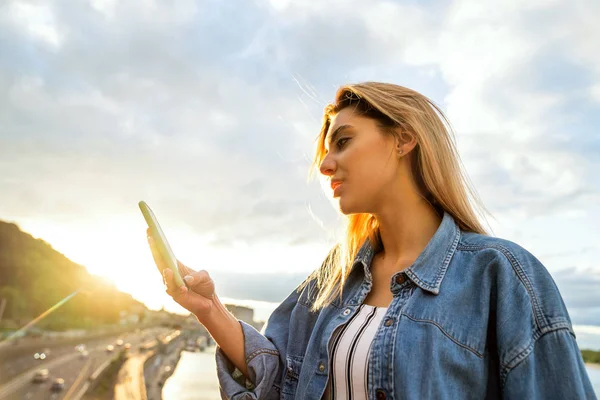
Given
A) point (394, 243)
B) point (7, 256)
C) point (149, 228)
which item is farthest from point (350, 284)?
point (7, 256)

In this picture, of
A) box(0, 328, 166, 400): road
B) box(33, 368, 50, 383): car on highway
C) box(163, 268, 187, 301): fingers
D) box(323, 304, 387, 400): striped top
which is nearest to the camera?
box(323, 304, 387, 400): striped top

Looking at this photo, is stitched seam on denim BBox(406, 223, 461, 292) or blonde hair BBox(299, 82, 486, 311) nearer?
stitched seam on denim BBox(406, 223, 461, 292)

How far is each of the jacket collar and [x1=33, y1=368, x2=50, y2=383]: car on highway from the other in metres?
66.8

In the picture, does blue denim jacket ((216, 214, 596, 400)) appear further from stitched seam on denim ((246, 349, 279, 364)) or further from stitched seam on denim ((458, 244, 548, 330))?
stitched seam on denim ((246, 349, 279, 364))

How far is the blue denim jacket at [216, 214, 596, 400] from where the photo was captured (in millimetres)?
1709

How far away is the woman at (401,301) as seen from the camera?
5.84ft

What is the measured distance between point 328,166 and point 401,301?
24.6 inches

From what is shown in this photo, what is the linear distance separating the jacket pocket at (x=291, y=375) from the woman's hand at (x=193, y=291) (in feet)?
1.39

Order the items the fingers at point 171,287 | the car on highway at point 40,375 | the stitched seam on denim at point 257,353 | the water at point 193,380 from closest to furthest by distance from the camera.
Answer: the fingers at point 171,287, the stitched seam on denim at point 257,353, the car on highway at point 40,375, the water at point 193,380

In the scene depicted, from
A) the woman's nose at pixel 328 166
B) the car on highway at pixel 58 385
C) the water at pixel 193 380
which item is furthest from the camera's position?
the water at pixel 193 380

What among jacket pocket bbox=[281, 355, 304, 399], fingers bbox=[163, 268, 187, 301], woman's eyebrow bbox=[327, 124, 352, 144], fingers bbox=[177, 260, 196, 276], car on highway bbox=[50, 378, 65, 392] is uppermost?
woman's eyebrow bbox=[327, 124, 352, 144]

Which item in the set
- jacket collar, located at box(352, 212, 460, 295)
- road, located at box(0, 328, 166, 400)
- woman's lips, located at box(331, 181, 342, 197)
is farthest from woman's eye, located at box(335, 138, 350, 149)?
road, located at box(0, 328, 166, 400)

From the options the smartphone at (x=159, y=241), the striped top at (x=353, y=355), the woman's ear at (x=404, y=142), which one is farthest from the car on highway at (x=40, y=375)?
the woman's ear at (x=404, y=142)

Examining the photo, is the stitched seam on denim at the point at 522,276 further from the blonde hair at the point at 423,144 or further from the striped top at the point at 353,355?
the striped top at the point at 353,355
